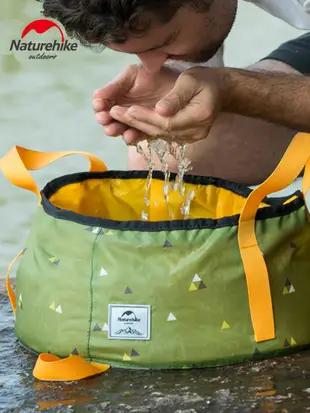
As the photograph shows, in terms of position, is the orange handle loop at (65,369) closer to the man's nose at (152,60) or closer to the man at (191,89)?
the man at (191,89)

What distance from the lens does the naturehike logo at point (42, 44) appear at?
3.90 metres

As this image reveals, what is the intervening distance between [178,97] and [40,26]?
261 centimetres

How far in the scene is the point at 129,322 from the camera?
1.45 metres

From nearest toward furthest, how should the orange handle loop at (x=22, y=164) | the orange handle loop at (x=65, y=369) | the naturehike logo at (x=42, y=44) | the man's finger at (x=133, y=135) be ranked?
1. the orange handle loop at (x=65, y=369)
2. the man's finger at (x=133, y=135)
3. the orange handle loop at (x=22, y=164)
4. the naturehike logo at (x=42, y=44)

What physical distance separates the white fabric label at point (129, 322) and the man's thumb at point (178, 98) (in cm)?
32

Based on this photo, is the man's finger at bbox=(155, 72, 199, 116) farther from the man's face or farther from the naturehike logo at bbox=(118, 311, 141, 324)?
the naturehike logo at bbox=(118, 311, 141, 324)

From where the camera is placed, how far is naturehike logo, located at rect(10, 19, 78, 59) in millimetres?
3898

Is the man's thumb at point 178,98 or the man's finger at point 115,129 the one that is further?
the man's finger at point 115,129

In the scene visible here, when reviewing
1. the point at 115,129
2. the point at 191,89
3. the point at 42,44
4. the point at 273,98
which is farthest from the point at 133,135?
the point at 42,44

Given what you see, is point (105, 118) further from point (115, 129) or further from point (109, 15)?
point (109, 15)

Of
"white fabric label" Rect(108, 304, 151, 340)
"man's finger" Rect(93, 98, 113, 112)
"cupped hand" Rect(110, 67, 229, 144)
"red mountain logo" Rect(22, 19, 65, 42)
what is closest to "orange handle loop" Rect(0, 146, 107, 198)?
"man's finger" Rect(93, 98, 113, 112)

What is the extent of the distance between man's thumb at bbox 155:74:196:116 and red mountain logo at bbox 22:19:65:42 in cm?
254

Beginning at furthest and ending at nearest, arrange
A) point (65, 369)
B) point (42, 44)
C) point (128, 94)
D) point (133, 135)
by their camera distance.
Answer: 1. point (42, 44)
2. point (128, 94)
3. point (133, 135)
4. point (65, 369)

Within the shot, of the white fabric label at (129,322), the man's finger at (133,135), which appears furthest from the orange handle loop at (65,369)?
the man's finger at (133,135)
